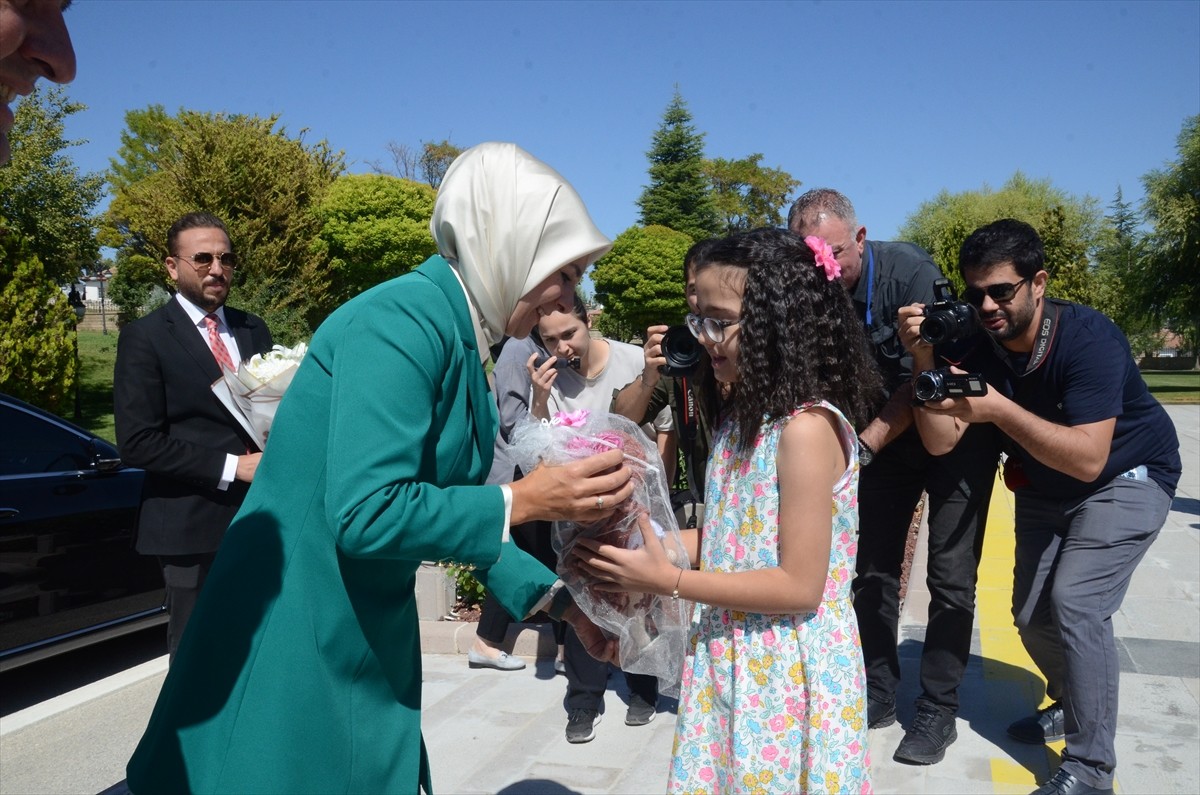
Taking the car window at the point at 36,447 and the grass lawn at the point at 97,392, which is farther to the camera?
the grass lawn at the point at 97,392

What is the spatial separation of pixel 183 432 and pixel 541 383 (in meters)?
1.59

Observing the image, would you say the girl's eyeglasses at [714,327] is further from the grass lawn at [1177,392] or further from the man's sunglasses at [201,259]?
the grass lawn at [1177,392]

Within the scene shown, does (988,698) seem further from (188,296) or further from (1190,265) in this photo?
(1190,265)

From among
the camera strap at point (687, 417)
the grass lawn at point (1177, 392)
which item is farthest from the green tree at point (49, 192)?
the grass lawn at point (1177, 392)

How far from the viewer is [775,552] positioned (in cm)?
231

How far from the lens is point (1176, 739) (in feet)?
14.1

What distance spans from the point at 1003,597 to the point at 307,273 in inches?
987

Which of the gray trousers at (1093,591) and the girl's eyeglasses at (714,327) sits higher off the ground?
the girl's eyeglasses at (714,327)

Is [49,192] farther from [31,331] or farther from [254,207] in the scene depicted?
[31,331]

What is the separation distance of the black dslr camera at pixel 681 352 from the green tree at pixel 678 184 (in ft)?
168

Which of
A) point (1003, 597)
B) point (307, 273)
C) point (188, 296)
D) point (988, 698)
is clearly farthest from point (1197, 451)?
point (307, 273)

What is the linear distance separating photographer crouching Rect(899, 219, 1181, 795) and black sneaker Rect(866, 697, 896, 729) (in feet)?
3.00

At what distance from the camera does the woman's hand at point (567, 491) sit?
6.04 ft

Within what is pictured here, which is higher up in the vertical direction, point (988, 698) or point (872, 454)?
point (872, 454)
